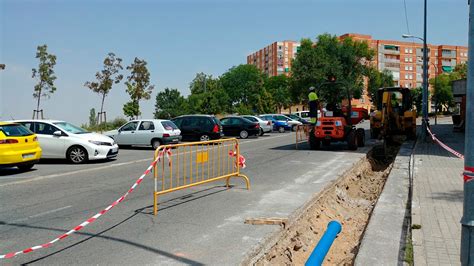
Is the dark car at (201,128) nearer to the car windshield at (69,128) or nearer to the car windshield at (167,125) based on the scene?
the car windshield at (167,125)

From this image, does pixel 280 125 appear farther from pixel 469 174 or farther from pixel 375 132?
pixel 469 174

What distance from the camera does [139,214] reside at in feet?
23.7

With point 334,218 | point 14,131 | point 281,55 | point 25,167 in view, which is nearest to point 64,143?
point 25,167

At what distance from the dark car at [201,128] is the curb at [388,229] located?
14181 mm

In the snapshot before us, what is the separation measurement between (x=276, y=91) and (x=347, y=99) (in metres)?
76.4

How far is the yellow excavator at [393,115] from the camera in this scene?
2199 centimetres

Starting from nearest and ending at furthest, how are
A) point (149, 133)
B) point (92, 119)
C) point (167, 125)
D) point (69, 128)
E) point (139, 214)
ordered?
1. point (139, 214)
2. point (69, 128)
3. point (149, 133)
4. point (167, 125)
5. point (92, 119)

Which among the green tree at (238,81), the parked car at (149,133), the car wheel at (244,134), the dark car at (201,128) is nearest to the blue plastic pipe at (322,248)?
the parked car at (149,133)

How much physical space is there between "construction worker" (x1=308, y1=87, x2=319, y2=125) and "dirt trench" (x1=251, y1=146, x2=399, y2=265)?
157 inches

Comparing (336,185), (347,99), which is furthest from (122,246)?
(347,99)

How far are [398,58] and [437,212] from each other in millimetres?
119154

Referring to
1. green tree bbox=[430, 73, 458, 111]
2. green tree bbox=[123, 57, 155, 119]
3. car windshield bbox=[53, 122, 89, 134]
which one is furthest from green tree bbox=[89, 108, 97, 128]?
green tree bbox=[430, 73, 458, 111]

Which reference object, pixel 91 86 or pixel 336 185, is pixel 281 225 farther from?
pixel 91 86

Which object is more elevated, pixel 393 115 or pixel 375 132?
pixel 393 115
